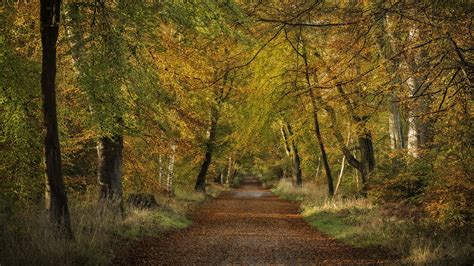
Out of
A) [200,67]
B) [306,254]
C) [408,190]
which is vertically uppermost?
[200,67]

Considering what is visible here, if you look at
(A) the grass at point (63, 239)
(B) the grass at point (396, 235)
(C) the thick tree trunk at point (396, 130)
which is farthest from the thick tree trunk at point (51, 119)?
(C) the thick tree trunk at point (396, 130)

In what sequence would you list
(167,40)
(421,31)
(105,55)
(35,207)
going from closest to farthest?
(421,31), (105,55), (35,207), (167,40)

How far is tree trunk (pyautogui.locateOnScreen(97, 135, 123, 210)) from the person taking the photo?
1238 cm

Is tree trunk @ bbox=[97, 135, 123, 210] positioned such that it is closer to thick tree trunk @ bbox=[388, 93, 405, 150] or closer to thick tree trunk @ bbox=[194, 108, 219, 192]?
thick tree trunk @ bbox=[388, 93, 405, 150]

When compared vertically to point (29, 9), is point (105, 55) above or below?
below

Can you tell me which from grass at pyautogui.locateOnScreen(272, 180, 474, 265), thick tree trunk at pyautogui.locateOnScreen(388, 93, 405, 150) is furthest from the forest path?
thick tree trunk at pyautogui.locateOnScreen(388, 93, 405, 150)

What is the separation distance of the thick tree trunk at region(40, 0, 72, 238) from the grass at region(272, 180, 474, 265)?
6.29 metres

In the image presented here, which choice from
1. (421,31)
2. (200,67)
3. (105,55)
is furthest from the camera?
(200,67)

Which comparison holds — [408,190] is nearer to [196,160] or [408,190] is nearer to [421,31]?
[421,31]

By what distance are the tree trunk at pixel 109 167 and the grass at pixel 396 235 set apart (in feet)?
20.8

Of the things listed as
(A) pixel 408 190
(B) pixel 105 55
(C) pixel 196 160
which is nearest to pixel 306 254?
(A) pixel 408 190

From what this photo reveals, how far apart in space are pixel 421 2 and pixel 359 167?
13.9 meters

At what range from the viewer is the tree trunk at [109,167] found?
40.6 feet

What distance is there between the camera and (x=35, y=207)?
879cm
